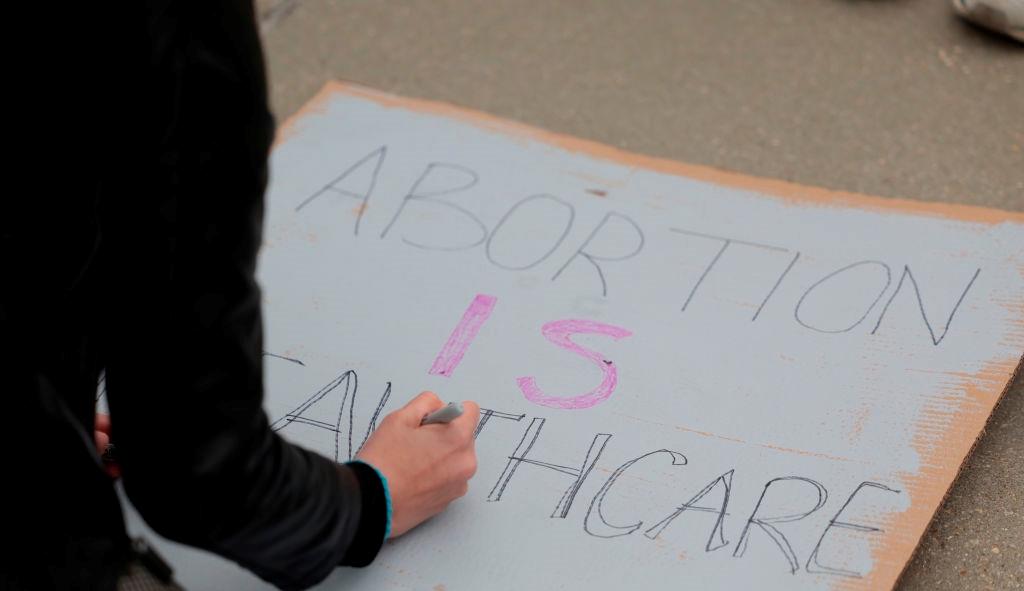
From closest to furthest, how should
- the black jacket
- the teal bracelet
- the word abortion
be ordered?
the black jacket < the teal bracelet < the word abortion

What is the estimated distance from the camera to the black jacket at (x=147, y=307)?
17.1 inches

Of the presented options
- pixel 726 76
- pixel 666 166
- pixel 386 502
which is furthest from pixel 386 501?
pixel 726 76

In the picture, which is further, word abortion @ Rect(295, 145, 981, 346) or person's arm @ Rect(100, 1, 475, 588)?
word abortion @ Rect(295, 145, 981, 346)

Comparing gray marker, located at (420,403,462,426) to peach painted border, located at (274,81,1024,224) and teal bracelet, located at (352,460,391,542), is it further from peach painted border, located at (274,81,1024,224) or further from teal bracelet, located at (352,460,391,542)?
peach painted border, located at (274,81,1024,224)

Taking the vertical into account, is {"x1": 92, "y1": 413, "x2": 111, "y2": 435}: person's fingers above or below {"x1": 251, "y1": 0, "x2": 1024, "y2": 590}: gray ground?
below

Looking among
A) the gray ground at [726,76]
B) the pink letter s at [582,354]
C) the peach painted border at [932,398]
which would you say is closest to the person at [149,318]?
the pink letter s at [582,354]

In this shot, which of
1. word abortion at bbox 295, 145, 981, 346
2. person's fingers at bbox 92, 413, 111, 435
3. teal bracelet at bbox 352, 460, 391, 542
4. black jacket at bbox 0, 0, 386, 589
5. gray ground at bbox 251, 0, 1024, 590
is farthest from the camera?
gray ground at bbox 251, 0, 1024, 590

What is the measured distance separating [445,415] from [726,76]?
2.09 feet

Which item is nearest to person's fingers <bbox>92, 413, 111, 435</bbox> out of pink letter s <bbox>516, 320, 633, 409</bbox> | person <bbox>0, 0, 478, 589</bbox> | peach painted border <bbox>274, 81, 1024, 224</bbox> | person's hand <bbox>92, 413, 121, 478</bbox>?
person's hand <bbox>92, 413, 121, 478</bbox>

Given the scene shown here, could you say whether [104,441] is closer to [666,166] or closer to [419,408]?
[419,408]

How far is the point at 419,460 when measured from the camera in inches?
25.7

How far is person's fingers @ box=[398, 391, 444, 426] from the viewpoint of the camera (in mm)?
682

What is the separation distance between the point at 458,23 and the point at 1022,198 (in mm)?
641

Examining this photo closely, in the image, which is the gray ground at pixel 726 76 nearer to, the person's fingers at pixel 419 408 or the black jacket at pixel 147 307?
the person's fingers at pixel 419 408
